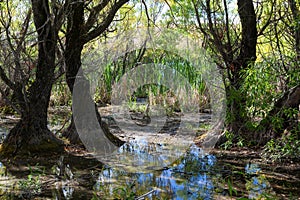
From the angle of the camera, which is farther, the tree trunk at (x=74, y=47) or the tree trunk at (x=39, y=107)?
the tree trunk at (x=74, y=47)

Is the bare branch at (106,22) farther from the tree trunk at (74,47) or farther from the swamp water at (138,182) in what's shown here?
the swamp water at (138,182)

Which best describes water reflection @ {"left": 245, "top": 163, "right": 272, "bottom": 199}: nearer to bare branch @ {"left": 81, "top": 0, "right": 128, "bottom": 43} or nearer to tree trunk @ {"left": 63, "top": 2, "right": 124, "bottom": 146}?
tree trunk @ {"left": 63, "top": 2, "right": 124, "bottom": 146}

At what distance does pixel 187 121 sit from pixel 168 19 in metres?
3.31

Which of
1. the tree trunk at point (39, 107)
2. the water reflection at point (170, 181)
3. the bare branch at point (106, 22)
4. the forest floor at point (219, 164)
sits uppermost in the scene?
the bare branch at point (106, 22)

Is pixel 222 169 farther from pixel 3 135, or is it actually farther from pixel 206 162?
pixel 3 135

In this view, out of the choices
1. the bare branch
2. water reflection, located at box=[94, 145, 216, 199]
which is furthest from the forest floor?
the bare branch

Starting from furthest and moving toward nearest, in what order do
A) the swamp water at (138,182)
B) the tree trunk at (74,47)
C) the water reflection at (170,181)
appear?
the tree trunk at (74,47) < the water reflection at (170,181) < the swamp water at (138,182)

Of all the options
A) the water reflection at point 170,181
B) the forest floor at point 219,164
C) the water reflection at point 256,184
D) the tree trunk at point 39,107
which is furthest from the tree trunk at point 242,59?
the tree trunk at point 39,107

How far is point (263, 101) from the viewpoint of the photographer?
4.69m

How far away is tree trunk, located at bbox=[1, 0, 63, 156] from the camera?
4641 millimetres

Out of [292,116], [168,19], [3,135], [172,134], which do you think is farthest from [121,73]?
[292,116]

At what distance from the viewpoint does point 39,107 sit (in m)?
4.82

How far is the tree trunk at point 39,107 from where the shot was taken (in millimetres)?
4641

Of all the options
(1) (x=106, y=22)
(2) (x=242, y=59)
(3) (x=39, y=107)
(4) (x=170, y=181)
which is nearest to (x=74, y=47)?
(1) (x=106, y=22)
